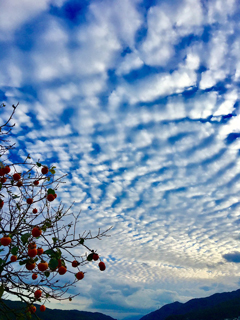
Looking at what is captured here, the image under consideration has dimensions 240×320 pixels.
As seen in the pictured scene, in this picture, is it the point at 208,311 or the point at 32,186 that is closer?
the point at 32,186

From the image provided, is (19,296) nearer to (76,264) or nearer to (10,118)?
(76,264)

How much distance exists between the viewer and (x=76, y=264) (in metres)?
5.88

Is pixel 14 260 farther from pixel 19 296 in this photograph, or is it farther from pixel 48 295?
pixel 48 295

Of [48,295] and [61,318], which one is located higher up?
[48,295]

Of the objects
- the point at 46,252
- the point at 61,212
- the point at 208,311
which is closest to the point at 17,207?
the point at 61,212

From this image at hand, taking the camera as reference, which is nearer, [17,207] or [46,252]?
[46,252]

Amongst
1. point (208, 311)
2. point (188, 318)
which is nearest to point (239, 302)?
point (208, 311)

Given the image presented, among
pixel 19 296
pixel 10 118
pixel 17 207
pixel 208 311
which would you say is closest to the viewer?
pixel 10 118

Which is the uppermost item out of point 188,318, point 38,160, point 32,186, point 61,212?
point 38,160

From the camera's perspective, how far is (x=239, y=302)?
175000 mm

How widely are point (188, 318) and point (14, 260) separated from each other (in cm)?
21933

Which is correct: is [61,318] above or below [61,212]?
below

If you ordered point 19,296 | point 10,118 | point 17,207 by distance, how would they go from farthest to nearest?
point 17,207, point 19,296, point 10,118

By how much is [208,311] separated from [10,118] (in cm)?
22033
